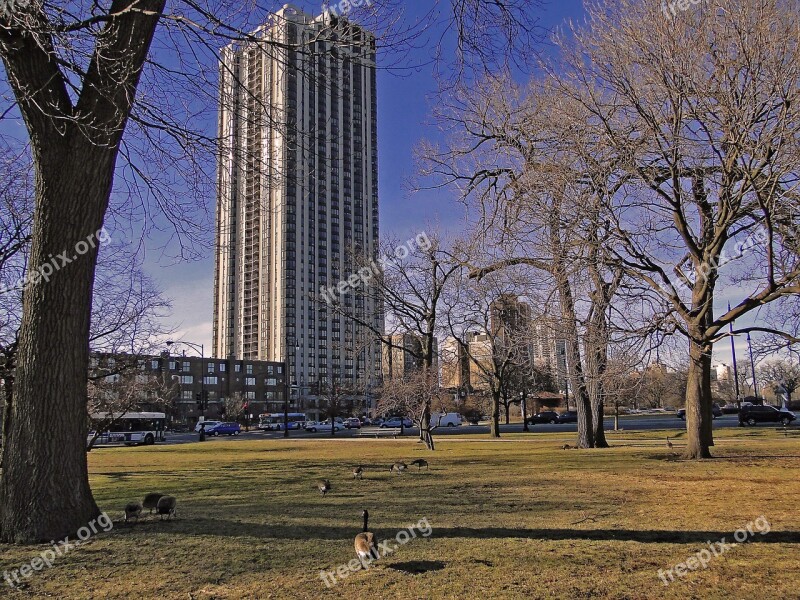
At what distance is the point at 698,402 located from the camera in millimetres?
16312

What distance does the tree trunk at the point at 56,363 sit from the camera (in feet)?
22.1

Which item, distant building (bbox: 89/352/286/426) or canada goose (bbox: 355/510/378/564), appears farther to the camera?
distant building (bbox: 89/352/286/426)

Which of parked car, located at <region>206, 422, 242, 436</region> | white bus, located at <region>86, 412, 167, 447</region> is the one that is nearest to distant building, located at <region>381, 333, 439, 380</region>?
white bus, located at <region>86, 412, 167, 447</region>

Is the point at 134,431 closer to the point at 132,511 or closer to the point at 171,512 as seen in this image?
the point at 171,512

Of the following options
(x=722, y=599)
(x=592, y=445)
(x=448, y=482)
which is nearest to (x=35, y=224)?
(x=722, y=599)

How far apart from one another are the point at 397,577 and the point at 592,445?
2045 cm

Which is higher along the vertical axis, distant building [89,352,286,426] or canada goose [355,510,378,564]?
distant building [89,352,286,426]

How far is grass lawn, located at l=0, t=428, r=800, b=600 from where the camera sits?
5355mm

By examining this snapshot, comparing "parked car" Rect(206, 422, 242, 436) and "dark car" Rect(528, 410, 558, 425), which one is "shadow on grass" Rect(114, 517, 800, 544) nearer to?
"dark car" Rect(528, 410, 558, 425)

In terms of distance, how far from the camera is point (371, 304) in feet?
119

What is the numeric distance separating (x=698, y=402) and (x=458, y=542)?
11902mm

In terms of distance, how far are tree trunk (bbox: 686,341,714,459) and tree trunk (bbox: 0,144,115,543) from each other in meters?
13.8

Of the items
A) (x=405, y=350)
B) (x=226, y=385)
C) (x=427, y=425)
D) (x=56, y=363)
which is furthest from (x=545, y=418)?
(x=226, y=385)

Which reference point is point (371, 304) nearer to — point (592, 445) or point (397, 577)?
point (592, 445)
